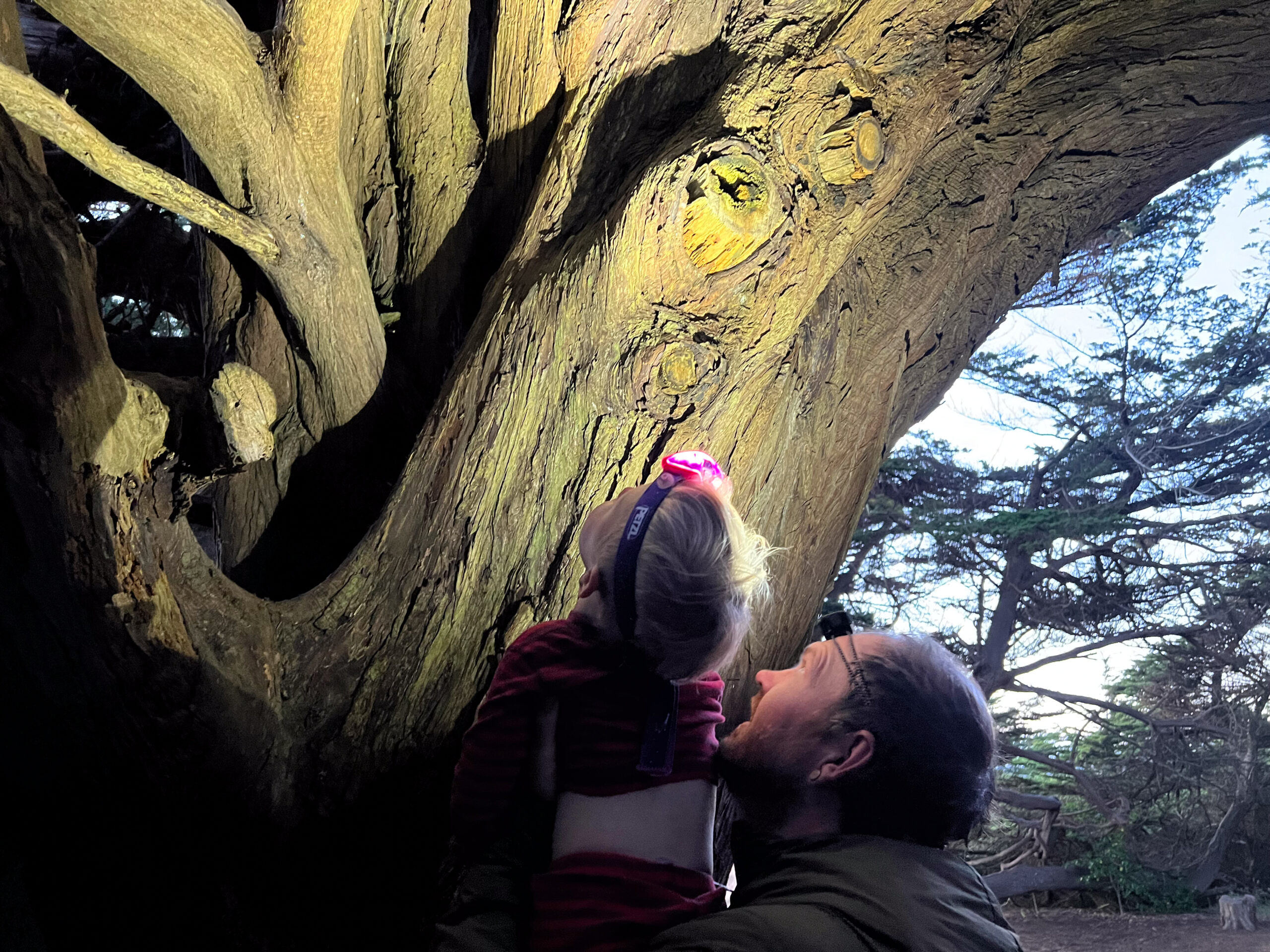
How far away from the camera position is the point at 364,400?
2.04 meters

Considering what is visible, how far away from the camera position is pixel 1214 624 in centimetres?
550

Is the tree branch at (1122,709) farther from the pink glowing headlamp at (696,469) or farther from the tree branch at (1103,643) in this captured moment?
the pink glowing headlamp at (696,469)

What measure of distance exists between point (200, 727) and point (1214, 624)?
236 inches

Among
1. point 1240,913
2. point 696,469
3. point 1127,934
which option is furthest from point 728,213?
point 1127,934

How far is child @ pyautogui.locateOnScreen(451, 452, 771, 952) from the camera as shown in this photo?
114 centimetres

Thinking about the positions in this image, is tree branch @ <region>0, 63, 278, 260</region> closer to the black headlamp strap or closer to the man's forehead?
the black headlamp strap

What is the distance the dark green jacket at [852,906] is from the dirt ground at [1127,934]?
4.33 metres

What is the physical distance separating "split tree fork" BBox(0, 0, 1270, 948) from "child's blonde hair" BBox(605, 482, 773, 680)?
14.9 inches

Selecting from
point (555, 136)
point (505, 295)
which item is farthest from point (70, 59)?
point (505, 295)

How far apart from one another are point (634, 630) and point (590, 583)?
92 mm

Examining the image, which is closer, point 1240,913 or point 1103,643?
point 1240,913

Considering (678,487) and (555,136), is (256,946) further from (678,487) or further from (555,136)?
(555,136)

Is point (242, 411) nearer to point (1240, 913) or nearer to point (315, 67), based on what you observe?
point (315, 67)

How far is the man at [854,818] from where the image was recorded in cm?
101
